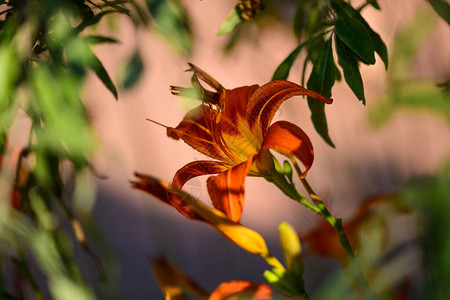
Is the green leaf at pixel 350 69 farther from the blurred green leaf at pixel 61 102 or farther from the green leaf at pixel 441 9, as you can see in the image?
the blurred green leaf at pixel 61 102

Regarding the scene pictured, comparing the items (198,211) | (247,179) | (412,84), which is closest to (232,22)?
(198,211)

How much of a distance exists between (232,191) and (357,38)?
0.14m

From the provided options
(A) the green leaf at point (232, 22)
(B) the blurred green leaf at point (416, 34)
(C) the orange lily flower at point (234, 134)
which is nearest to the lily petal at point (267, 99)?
(C) the orange lily flower at point (234, 134)

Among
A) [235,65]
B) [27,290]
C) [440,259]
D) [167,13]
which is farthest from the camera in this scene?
[27,290]

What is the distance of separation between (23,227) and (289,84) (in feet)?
Answer: 1.01

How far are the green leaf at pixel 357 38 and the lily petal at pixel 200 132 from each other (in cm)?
11

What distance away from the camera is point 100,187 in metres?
1.05

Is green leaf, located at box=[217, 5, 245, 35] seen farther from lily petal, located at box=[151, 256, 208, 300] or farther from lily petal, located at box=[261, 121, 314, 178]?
lily petal, located at box=[151, 256, 208, 300]

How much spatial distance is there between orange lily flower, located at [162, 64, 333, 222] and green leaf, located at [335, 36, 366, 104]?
47 millimetres

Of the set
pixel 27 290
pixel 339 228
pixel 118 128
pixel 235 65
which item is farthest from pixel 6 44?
pixel 27 290

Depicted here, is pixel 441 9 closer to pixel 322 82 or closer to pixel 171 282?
pixel 322 82

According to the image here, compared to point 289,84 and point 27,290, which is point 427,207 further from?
point 27,290

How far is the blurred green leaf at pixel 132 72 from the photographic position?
557 millimetres

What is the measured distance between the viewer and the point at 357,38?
0.33 meters
